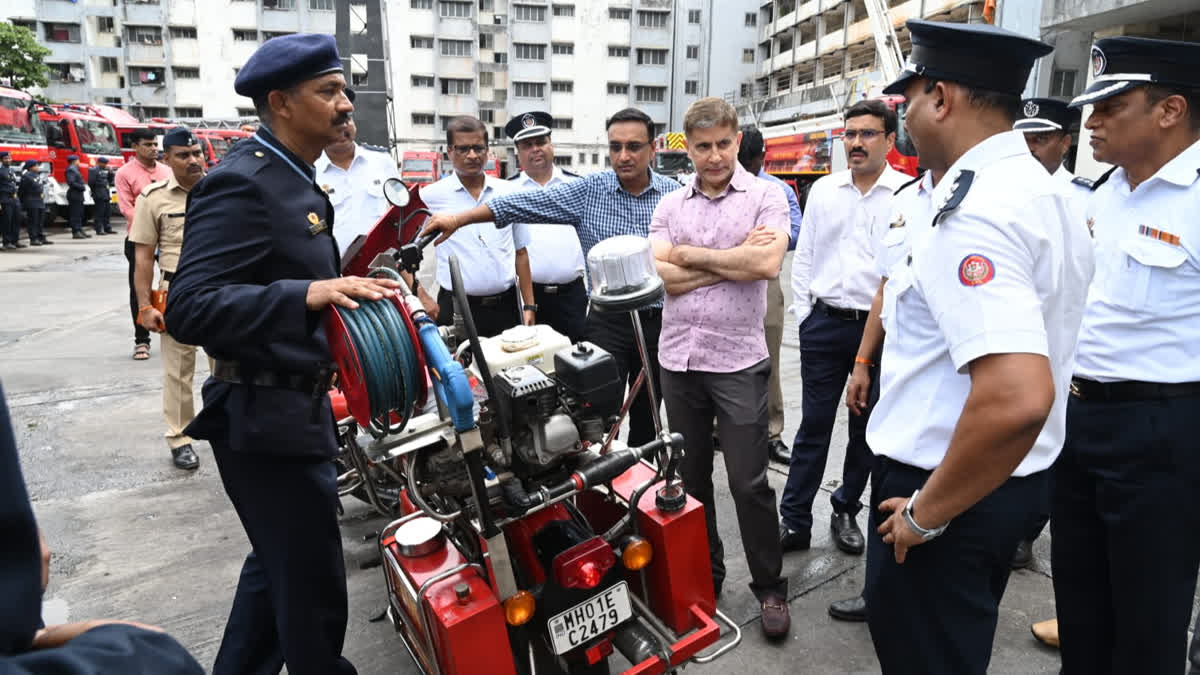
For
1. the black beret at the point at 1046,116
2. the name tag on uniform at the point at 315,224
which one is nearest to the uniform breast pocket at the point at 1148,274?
the black beret at the point at 1046,116

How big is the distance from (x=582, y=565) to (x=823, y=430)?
69.1 inches

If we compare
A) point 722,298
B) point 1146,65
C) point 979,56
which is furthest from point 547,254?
point 979,56

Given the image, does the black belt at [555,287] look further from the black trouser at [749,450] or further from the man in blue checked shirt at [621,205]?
the black trouser at [749,450]

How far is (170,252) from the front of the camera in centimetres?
460

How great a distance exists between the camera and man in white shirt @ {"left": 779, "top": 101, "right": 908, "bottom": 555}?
330 cm

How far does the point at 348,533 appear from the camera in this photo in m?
3.60

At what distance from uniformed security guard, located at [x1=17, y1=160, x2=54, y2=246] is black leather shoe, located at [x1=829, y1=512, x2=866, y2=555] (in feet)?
58.8

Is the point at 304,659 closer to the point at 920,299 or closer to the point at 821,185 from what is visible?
the point at 920,299

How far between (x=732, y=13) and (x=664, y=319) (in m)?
53.3

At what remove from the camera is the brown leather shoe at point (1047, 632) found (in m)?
2.59

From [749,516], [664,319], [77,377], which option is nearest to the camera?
[749,516]

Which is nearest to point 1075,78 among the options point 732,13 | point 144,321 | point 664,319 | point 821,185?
point 821,185

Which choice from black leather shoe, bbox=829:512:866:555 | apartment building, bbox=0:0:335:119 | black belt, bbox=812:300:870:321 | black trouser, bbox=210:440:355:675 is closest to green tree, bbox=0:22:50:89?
apartment building, bbox=0:0:335:119

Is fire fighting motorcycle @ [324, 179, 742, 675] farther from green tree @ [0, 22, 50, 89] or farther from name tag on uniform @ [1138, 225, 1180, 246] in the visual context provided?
green tree @ [0, 22, 50, 89]
